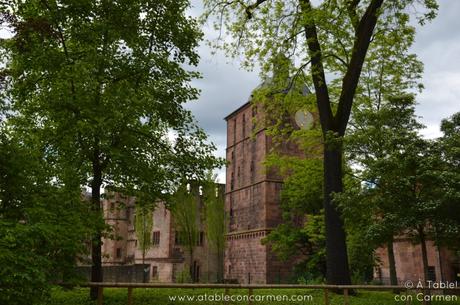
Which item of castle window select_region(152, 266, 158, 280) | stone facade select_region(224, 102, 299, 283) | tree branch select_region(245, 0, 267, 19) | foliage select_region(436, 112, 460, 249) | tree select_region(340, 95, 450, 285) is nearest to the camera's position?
foliage select_region(436, 112, 460, 249)

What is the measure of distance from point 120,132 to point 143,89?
1.66m

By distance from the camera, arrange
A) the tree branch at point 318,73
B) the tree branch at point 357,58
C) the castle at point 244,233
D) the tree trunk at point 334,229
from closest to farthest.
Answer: the tree trunk at point 334,229
the tree branch at point 357,58
the tree branch at point 318,73
the castle at point 244,233

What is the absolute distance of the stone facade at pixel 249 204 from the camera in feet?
137

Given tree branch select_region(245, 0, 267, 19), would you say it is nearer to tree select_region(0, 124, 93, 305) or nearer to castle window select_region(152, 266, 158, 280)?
tree select_region(0, 124, 93, 305)

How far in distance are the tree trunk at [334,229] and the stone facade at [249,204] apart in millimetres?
22225

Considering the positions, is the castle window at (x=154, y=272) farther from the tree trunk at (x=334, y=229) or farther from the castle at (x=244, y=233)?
the tree trunk at (x=334, y=229)

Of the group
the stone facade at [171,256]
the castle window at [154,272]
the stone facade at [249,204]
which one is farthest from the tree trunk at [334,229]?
the castle window at [154,272]

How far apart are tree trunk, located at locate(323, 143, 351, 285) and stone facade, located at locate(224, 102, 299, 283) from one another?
22225mm

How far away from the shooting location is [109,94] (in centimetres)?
1316

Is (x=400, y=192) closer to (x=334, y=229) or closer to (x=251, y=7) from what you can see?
(x=334, y=229)

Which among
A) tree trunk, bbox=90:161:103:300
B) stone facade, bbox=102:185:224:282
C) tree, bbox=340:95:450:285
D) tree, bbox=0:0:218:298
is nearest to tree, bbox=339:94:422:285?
tree, bbox=340:95:450:285

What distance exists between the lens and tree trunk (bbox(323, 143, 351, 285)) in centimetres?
1488

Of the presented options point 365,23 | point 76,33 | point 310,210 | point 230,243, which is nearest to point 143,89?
point 76,33

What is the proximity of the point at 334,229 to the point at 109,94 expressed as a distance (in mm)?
8509
